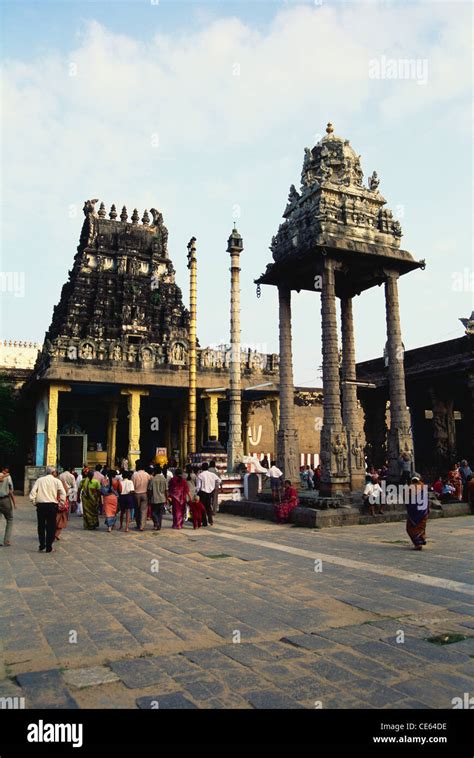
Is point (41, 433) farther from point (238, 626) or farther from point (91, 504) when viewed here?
point (238, 626)

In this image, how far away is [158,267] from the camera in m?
38.0

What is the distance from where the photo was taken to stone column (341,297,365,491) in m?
15.1

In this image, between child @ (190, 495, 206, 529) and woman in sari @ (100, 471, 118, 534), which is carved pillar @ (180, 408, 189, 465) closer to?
woman in sari @ (100, 471, 118, 534)

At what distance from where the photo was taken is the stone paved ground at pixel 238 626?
364 centimetres

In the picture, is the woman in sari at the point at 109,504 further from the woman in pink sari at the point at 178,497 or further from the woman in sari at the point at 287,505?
the woman in sari at the point at 287,505

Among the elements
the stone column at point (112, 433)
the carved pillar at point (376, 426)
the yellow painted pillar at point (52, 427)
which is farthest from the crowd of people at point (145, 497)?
the stone column at point (112, 433)

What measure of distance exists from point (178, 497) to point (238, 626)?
25.4 ft

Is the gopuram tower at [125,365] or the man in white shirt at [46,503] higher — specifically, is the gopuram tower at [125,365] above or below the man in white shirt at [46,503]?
above

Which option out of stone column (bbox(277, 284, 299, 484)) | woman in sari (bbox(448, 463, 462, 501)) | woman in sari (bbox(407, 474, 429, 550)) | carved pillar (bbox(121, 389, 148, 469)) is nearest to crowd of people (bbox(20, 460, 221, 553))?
stone column (bbox(277, 284, 299, 484))

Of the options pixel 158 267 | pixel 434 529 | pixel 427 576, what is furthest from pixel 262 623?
pixel 158 267

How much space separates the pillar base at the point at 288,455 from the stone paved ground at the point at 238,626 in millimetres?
6649

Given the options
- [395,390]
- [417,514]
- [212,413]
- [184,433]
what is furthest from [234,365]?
[417,514]

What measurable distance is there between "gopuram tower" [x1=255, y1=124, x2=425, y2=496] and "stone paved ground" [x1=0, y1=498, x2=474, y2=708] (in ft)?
18.0

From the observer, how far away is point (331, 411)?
563 inches
